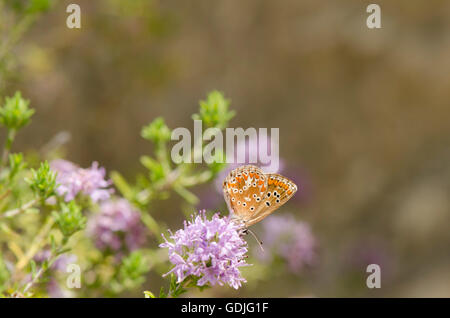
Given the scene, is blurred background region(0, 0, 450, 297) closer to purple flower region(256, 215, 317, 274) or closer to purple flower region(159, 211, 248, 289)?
purple flower region(256, 215, 317, 274)

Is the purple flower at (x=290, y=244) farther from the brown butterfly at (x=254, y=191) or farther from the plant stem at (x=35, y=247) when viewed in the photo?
the plant stem at (x=35, y=247)

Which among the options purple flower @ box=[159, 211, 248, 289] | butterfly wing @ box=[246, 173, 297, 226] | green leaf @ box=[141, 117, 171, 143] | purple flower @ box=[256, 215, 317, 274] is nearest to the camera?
purple flower @ box=[159, 211, 248, 289]

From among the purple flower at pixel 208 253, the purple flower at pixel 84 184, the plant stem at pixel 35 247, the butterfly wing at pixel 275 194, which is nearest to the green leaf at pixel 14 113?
the purple flower at pixel 84 184

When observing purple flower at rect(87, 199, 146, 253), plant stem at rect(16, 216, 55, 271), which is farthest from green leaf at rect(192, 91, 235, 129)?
plant stem at rect(16, 216, 55, 271)

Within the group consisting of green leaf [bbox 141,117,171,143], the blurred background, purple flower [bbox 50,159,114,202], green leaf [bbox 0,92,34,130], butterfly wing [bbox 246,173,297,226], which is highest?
the blurred background

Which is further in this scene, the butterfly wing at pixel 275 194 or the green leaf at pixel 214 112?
the green leaf at pixel 214 112

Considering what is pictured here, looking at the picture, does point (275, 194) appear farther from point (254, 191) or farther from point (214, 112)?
point (214, 112)
